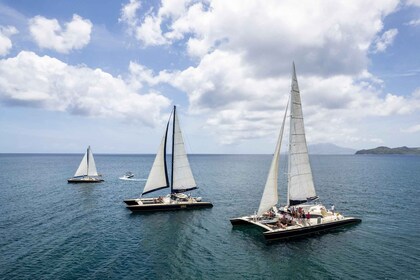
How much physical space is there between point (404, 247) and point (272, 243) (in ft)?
49.5

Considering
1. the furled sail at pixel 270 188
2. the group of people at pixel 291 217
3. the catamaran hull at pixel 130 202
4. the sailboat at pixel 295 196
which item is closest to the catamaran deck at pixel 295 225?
the sailboat at pixel 295 196

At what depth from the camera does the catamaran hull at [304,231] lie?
1478 inches

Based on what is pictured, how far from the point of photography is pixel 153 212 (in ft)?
174

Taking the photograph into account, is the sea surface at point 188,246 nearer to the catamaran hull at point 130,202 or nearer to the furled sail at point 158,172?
the catamaran hull at point 130,202

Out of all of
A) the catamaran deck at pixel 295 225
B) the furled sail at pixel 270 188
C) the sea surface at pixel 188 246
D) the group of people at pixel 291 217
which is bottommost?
the sea surface at pixel 188 246

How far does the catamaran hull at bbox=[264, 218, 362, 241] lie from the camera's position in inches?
1478

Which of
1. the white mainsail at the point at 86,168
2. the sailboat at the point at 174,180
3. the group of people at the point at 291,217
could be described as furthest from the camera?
the white mainsail at the point at 86,168

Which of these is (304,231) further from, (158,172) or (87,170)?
(87,170)

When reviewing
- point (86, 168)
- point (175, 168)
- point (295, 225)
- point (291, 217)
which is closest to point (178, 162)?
point (175, 168)

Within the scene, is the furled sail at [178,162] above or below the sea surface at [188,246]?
above

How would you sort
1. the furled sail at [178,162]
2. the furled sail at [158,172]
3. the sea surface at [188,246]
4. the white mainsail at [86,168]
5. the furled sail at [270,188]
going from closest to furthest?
the sea surface at [188,246]
the furled sail at [270,188]
the furled sail at [178,162]
the furled sail at [158,172]
the white mainsail at [86,168]

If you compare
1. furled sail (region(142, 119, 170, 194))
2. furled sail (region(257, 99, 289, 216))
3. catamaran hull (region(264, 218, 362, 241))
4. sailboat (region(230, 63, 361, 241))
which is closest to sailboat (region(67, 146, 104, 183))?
furled sail (region(142, 119, 170, 194))

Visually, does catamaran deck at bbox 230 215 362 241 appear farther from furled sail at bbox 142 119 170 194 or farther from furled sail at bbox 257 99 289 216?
furled sail at bbox 142 119 170 194

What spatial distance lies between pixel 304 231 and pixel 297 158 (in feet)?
32.8
